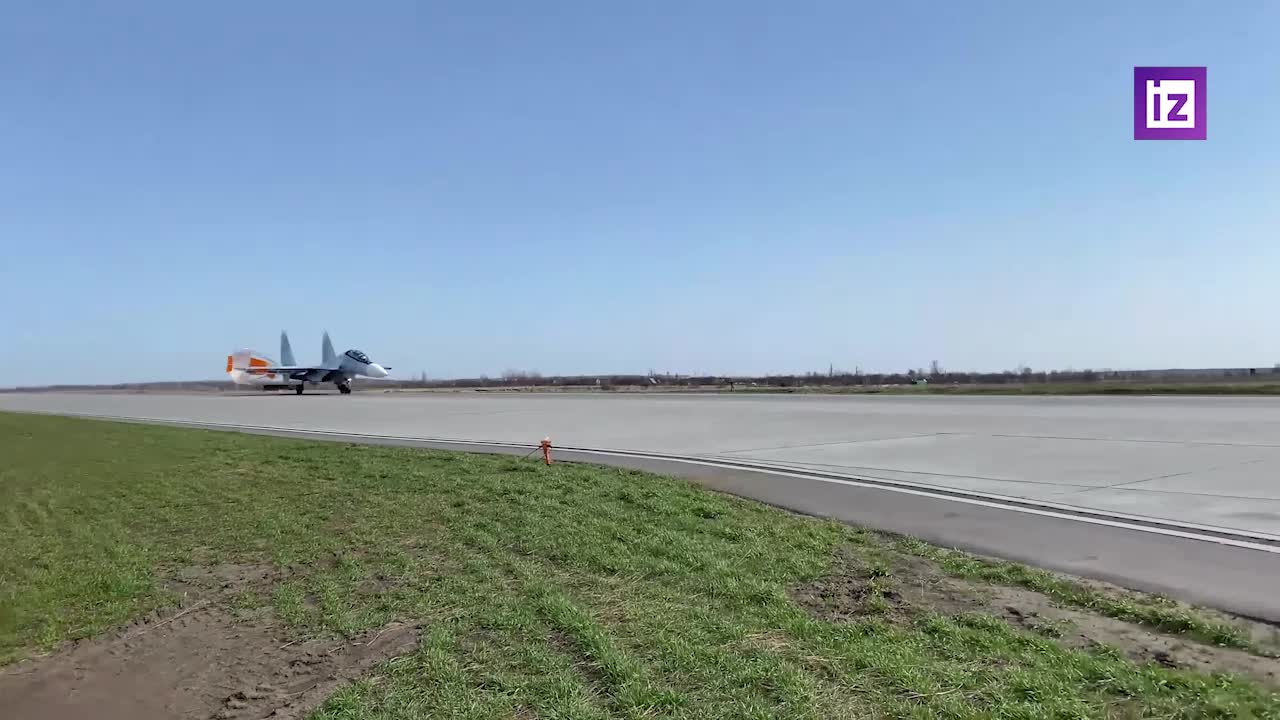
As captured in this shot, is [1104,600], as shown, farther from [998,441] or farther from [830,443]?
[998,441]

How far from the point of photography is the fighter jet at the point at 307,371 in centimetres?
6575

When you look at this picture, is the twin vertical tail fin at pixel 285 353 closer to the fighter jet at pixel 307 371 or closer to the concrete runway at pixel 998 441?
the fighter jet at pixel 307 371

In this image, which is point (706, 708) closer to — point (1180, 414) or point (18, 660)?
point (18, 660)

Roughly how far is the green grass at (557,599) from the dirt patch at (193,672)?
261mm

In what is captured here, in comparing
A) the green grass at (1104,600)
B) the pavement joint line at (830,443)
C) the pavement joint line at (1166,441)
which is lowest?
the green grass at (1104,600)

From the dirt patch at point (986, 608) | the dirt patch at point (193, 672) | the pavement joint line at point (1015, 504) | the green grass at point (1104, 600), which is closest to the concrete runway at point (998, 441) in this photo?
the pavement joint line at point (1015, 504)

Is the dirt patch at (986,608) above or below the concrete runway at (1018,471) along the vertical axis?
below

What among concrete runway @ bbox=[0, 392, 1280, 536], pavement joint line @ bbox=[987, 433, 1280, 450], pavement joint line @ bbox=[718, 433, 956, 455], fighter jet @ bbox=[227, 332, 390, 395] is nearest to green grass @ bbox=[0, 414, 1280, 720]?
concrete runway @ bbox=[0, 392, 1280, 536]

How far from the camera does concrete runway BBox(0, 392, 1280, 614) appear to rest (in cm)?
748

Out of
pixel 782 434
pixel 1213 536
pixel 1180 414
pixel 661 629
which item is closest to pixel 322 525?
pixel 661 629

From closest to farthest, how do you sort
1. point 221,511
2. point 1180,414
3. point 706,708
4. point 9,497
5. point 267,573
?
point 706,708 → point 267,573 → point 221,511 → point 9,497 → point 1180,414

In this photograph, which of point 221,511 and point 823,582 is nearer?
point 823,582

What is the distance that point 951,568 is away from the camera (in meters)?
7.10

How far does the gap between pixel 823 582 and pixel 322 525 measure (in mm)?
6458
